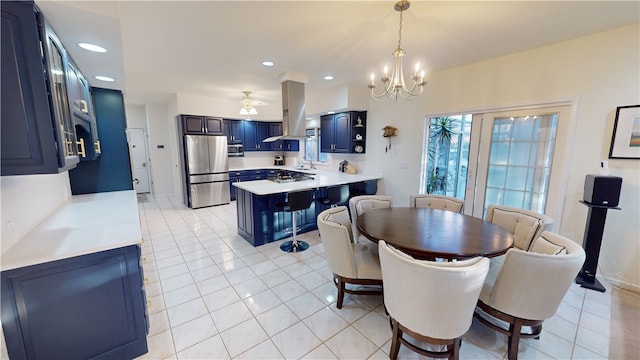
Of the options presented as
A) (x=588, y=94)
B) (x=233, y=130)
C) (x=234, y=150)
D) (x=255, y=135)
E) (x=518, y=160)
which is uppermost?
(x=588, y=94)

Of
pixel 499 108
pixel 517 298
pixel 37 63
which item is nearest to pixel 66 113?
pixel 37 63

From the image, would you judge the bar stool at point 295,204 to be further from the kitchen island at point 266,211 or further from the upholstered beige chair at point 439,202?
the upholstered beige chair at point 439,202

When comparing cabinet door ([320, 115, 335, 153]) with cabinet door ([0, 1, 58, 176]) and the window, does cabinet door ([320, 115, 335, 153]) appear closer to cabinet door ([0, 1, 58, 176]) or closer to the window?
the window

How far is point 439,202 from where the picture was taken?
3.21 m

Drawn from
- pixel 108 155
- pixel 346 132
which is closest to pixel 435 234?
pixel 346 132

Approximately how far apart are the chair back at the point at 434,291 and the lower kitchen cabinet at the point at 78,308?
1.75 m

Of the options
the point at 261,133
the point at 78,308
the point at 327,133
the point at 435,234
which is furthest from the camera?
the point at 261,133

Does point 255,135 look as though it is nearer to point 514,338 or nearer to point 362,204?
point 362,204

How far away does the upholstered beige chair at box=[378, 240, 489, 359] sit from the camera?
1.38 metres

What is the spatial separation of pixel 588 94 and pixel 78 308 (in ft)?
16.2

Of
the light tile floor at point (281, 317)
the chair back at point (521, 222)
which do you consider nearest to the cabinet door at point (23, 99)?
the light tile floor at point (281, 317)

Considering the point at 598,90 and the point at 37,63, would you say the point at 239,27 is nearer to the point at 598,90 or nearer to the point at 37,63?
the point at 37,63

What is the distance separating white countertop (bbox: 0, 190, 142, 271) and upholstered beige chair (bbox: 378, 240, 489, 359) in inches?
67.4

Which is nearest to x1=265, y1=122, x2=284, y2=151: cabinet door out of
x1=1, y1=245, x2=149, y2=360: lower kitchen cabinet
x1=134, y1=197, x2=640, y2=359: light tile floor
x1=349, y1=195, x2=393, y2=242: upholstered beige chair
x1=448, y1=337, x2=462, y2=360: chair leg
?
x1=134, y1=197, x2=640, y2=359: light tile floor
